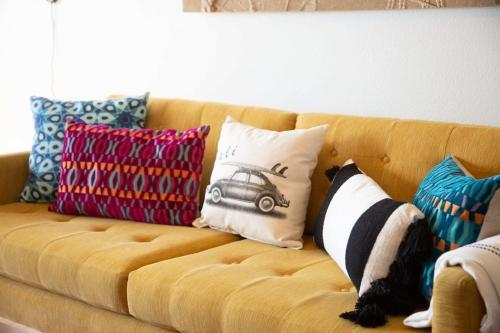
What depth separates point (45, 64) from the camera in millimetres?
3701

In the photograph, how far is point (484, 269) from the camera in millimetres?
1433

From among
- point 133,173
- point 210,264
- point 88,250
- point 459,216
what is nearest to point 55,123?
point 133,173

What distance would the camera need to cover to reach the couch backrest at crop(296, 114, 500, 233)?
2.03m

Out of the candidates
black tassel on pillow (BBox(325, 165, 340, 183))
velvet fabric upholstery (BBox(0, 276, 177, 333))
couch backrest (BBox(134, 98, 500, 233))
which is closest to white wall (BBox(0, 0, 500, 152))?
couch backrest (BBox(134, 98, 500, 233))

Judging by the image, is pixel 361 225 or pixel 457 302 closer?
pixel 457 302

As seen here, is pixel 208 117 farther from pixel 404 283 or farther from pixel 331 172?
pixel 404 283

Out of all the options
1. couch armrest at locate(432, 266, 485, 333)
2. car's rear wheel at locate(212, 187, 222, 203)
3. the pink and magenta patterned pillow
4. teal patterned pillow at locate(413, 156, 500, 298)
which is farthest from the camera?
the pink and magenta patterned pillow

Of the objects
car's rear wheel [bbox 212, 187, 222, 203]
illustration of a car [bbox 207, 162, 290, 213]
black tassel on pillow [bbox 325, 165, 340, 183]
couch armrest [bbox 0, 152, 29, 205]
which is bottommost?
couch armrest [bbox 0, 152, 29, 205]

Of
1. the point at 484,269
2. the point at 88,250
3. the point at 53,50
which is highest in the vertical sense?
the point at 53,50

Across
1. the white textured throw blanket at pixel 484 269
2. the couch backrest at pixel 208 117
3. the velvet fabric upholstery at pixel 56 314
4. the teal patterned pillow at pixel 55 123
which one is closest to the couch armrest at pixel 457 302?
the white textured throw blanket at pixel 484 269

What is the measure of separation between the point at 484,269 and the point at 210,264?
825 mm

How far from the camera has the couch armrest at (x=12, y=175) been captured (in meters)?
2.73

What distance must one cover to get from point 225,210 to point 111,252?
0.39m

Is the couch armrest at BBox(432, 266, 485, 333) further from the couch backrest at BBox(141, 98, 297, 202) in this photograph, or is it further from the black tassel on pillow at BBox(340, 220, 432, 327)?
the couch backrest at BBox(141, 98, 297, 202)
